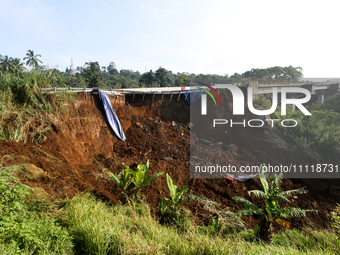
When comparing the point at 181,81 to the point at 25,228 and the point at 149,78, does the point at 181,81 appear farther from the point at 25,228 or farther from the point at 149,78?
the point at 25,228

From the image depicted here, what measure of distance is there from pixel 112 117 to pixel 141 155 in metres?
1.93

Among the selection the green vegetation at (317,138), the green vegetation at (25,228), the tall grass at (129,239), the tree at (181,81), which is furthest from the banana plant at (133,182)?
the tree at (181,81)

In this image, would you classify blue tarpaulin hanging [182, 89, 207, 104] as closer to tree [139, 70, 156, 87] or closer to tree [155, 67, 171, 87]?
tree [139, 70, 156, 87]

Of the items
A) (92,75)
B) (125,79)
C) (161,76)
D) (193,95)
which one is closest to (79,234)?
(193,95)

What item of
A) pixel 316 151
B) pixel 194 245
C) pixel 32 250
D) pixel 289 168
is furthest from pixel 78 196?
pixel 316 151

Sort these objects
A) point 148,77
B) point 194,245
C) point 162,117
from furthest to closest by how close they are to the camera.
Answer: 1. point 148,77
2. point 162,117
3. point 194,245

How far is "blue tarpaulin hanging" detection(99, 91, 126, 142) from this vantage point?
7.76 m

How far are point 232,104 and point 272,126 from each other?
301 centimetres

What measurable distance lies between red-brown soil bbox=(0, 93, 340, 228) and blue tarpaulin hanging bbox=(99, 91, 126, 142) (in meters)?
0.19

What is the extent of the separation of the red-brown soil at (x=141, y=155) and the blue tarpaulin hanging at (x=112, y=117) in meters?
0.19

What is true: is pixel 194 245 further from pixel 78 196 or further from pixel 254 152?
pixel 254 152

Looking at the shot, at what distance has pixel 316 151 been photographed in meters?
12.9

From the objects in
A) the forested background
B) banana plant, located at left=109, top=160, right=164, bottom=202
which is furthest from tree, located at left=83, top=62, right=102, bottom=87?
banana plant, located at left=109, top=160, right=164, bottom=202

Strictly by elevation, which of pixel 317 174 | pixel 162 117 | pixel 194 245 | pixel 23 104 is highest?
pixel 23 104
